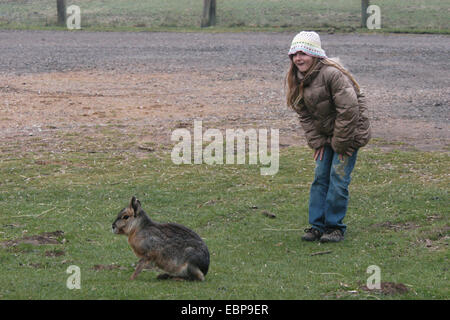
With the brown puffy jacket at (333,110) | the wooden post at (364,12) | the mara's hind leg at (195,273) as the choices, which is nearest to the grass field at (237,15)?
the wooden post at (364,12)

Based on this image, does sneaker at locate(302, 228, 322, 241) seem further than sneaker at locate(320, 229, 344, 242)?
Yes

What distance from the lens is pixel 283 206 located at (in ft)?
33.8

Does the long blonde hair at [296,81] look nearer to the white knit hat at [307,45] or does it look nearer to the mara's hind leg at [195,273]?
the white knit hat at [307,45]

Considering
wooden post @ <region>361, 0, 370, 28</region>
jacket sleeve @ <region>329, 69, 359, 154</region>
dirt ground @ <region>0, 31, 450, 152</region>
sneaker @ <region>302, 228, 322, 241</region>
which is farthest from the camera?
wooden post @ <region>361, 0, 370, 28</region>

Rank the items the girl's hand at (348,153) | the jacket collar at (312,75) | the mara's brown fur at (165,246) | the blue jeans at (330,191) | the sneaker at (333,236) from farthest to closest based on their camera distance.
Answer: the sneaker at (333,236) → the blue jeans at (330,191) → the girl's hand at (348,153) → the jacket collar at (312,75) → the mara's brown fur at (165,246)

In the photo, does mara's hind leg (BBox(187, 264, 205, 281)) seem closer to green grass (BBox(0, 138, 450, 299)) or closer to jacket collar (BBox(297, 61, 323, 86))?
green grass (BBox(0, 138, 450, 299))

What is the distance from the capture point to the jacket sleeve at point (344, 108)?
8.20m

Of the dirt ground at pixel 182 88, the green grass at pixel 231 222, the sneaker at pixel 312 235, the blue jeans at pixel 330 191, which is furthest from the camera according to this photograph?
the dirt ground at pixel 182 88

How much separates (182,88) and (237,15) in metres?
23.0

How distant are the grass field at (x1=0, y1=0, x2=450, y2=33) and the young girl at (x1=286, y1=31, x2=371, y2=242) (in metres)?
23.8

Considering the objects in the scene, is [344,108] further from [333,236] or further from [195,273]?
[195,273]

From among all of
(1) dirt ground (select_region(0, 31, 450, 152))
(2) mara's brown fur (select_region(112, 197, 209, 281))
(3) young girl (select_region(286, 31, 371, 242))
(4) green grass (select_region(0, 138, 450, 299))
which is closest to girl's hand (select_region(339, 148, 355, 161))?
(3) young girl (select_region(286, 31, 371, 242))

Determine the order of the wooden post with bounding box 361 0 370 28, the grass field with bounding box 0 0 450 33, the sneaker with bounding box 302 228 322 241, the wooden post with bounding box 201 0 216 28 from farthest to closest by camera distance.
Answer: the wooden post with bounding box 201 0 216 28, the grass field with bounding box 0 0 450 33, the wooden post with bounding box 361 0 370 28, the sneaker with bounding box 302 228 322 241

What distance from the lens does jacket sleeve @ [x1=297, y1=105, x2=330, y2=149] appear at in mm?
8578
